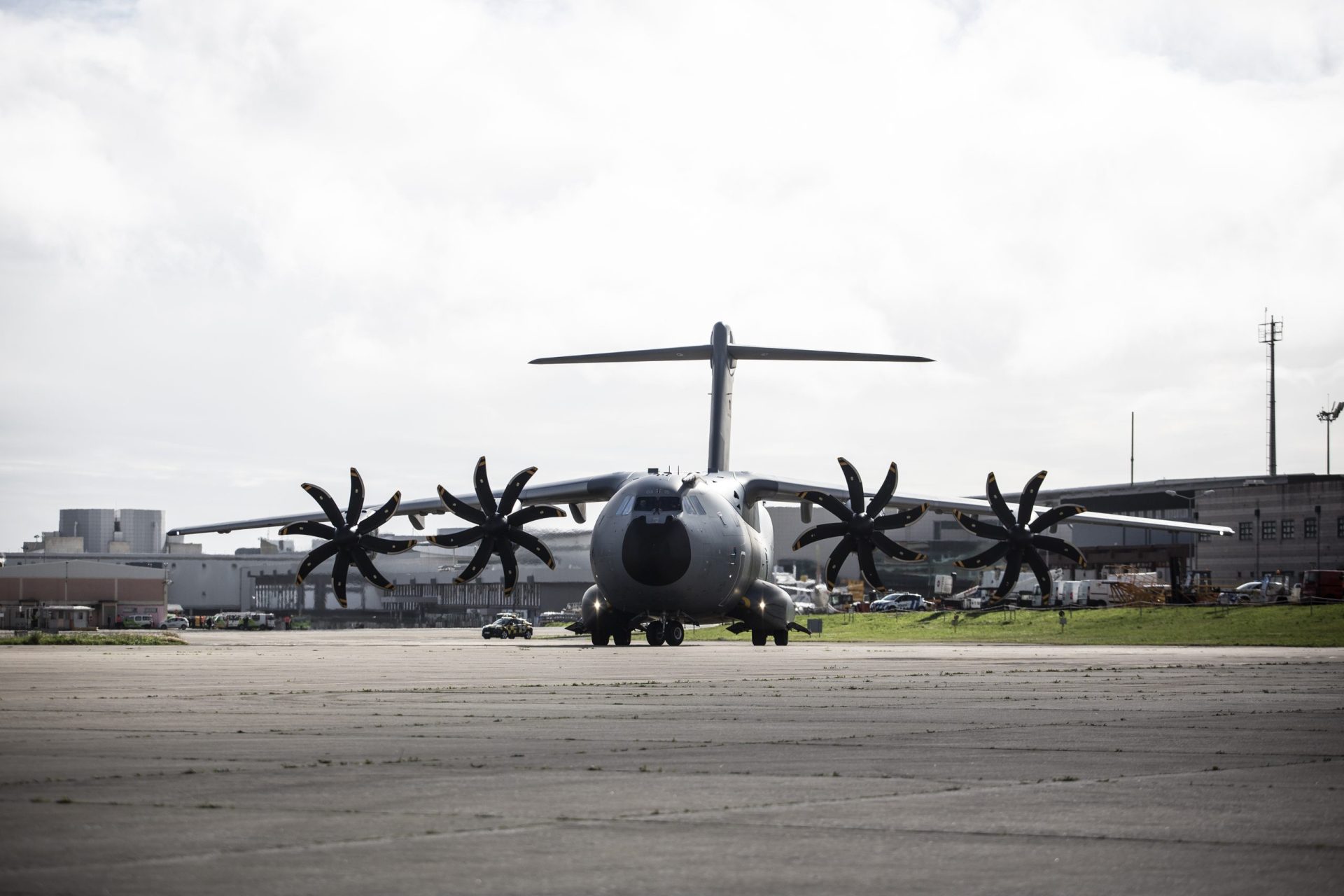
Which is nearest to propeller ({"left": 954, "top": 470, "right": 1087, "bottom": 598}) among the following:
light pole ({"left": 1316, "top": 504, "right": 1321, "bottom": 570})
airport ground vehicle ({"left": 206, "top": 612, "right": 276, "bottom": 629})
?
light pole ({"left": 1316, "top": 504, "right": 1321, "bottom": 570})

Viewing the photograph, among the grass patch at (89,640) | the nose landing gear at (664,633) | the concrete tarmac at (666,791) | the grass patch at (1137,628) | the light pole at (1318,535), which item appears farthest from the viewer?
the light pole at (1318,535)

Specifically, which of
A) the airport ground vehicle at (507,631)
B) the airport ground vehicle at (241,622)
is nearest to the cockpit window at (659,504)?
the airport ground vehicle at (507,631)

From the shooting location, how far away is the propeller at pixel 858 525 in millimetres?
43719

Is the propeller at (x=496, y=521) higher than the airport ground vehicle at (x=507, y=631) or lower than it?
higher

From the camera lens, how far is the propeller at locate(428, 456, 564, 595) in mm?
45062

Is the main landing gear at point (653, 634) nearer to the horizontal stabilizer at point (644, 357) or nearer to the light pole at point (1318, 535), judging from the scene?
the horizontal stabilizer at point (644, 357)

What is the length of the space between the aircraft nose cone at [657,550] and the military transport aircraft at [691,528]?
35 millimetres

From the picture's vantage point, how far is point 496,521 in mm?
45938

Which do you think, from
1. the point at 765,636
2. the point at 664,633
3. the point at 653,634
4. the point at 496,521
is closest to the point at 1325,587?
the point at 765,636

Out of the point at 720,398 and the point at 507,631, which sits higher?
the point at 720,398

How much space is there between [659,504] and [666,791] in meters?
31.4

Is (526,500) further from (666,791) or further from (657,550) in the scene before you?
(666,791)

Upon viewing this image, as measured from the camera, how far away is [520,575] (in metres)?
147

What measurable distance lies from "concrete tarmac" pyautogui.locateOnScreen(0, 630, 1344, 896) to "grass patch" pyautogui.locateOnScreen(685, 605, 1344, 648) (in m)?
34.7
